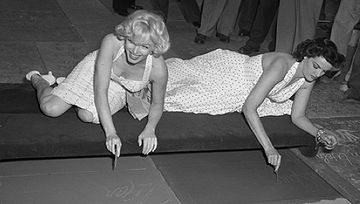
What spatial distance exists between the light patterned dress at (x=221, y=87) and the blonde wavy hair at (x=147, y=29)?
72 cm

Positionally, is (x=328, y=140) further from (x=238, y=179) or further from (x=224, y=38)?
(x=224, y=38)

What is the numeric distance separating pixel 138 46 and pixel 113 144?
1.78ft

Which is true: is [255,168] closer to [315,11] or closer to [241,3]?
[315,11]

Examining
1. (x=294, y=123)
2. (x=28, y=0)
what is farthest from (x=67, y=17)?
(x=294, y=123)

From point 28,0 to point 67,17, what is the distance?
1057mm

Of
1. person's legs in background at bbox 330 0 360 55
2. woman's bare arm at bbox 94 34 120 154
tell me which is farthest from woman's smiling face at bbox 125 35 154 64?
person's legs in background at bbox 330 0 360 55

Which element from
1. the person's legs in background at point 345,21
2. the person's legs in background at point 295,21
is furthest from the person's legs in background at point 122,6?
the person's legs in background at point 345,21

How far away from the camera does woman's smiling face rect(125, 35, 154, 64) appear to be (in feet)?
8.64

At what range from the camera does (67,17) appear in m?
6.66

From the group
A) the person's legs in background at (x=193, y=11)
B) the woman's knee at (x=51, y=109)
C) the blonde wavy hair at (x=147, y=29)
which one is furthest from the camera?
the person's legs in background at (x=193, y=11)

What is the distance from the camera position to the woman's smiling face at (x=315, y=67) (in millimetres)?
2949

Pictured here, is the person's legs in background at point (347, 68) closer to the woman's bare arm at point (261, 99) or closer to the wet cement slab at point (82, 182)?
the woman's bare arm at point (261, 99)

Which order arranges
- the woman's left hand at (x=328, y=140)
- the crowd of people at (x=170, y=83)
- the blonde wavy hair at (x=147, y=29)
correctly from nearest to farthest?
the blonde wavy hair at (x=147, y=29) < the crowd of people at (x=170, y=83) < the woman's left hand at (x=328, y=140)

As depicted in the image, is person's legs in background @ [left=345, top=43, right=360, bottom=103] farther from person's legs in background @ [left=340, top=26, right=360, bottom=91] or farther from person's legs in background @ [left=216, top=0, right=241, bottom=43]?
person's legs in background @ [left=216, top=0, right=241, bottom=43]
